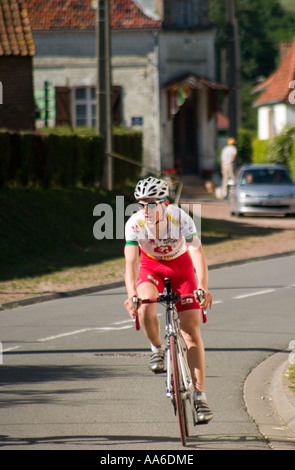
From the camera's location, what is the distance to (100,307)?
16984 mm

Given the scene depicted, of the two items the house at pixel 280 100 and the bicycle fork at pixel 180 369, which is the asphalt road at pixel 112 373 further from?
the house at pixel 280 100

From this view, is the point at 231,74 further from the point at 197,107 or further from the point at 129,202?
the point at 129,202

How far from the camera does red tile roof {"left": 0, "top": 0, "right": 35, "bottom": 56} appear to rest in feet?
104

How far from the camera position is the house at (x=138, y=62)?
44.9 metres

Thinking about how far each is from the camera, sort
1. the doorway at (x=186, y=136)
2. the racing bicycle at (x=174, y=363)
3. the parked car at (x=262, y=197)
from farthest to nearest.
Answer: the doorway at (x=186, y=136)
the parked car at (x=262, y=197)
the racing bicycle at (x=174, y=363)

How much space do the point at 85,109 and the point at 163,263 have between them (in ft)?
122

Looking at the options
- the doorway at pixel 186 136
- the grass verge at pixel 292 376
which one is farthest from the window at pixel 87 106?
the grass verge at pixel 292 376

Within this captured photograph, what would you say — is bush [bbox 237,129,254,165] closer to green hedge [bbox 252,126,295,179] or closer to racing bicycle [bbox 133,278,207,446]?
green hedge [bbox 252,126,295,179]

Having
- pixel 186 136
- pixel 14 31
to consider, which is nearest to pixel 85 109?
pixel 186 136

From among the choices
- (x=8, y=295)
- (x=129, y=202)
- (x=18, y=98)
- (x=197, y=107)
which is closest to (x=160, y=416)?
(x=8, y=295)

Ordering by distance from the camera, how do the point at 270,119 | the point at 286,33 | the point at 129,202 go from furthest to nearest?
the point at 286,33 < the point at 270,119 < the point at 129,202

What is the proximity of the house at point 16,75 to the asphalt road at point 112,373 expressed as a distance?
14.0 metres

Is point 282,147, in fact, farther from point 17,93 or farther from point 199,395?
point 199,395
